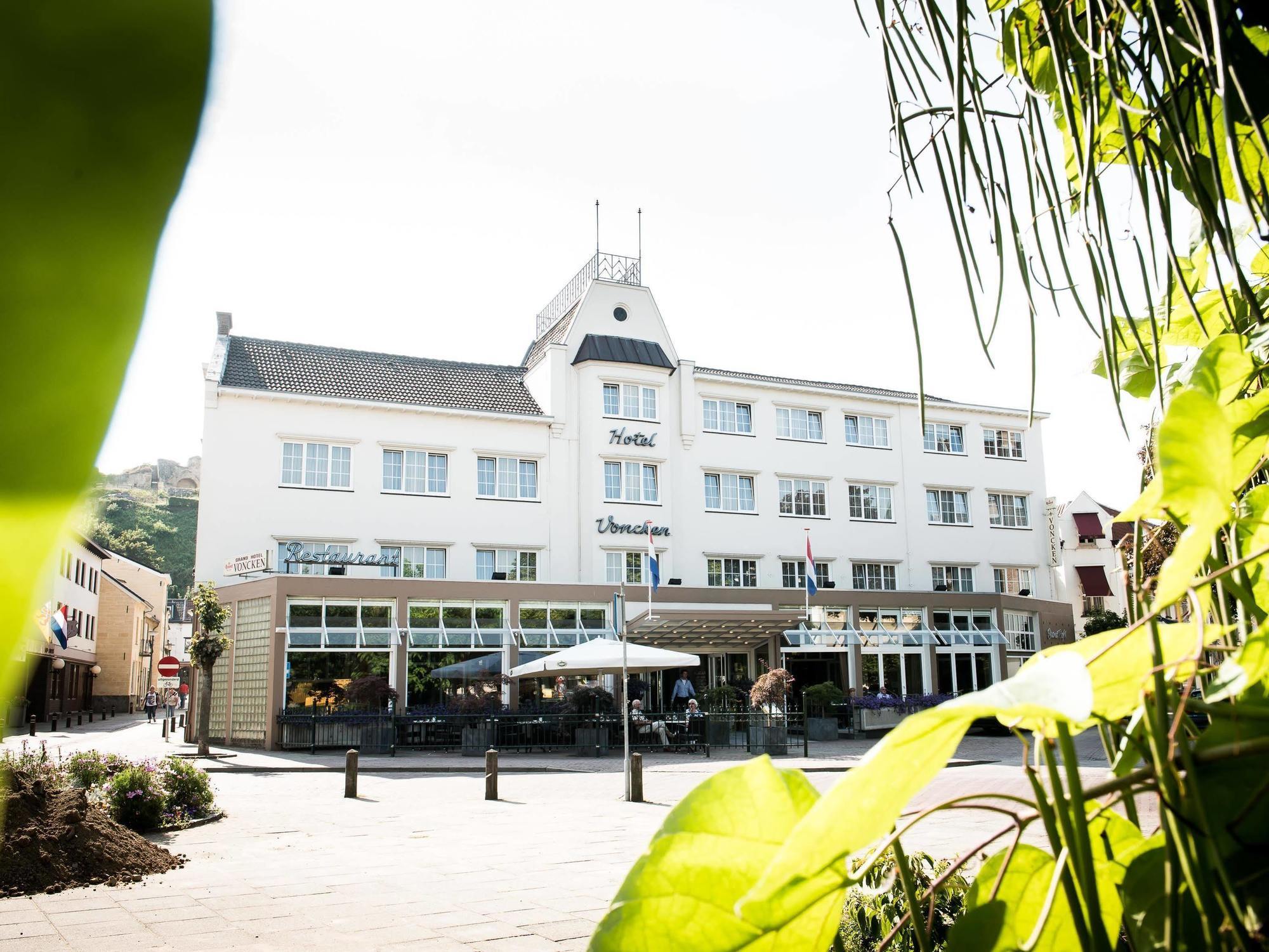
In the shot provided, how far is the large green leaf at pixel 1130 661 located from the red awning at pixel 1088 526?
49.3m

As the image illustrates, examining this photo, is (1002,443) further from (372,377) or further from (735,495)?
(372,377)

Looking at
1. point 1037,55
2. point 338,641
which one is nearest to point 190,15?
point 1037,55

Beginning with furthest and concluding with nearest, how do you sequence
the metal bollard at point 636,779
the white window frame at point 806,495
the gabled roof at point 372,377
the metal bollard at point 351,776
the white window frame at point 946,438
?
the white window frame at point 946,438
the white window frame at point 806,495
the gabled roof at point 372,377
the metal bollard at point 351,776
the metal bollard at point 636,779

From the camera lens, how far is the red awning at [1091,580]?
45250mm

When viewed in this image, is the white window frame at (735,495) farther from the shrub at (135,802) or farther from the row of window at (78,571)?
the row of window at (78,571)

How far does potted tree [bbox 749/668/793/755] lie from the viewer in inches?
918

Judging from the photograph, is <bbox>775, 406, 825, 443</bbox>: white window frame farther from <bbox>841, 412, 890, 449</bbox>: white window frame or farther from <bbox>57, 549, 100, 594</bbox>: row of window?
<bbox>57, 549, 100, 594</bbox>: row of window

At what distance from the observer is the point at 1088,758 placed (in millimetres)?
20953

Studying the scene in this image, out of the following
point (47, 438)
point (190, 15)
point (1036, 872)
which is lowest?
point (1036, 872)

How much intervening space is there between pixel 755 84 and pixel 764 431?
36.4m

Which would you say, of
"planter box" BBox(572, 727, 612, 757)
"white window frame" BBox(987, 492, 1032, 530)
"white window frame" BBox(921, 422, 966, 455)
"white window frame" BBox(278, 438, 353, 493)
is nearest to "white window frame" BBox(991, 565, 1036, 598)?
"white window frame" BBox(987, 492, 1032, 530)

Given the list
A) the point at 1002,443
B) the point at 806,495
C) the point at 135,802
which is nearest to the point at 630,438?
the point at 806,495

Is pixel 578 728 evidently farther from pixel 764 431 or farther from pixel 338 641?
pixel 764 431

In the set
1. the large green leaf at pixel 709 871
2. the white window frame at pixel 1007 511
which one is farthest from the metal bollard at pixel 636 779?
the white window frame at pixel 1007 511
